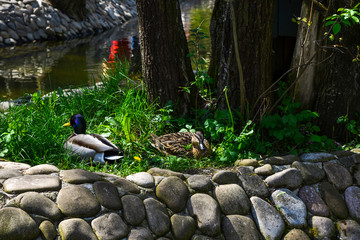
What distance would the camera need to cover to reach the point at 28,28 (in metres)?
12.7

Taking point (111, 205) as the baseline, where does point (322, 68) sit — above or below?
above

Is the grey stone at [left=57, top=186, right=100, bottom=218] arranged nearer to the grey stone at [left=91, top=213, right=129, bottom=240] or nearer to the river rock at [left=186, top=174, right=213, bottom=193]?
the grey stone at [left=91, top=213, right=129, bottom=240]

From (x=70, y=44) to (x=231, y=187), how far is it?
10.3 meters

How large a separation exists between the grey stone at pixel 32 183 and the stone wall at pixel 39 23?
9687 millimetres

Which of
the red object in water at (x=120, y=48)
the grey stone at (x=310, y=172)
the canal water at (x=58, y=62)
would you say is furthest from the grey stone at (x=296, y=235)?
the red object in water at (x=120, y=48)

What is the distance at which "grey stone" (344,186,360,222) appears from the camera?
12.5 ft

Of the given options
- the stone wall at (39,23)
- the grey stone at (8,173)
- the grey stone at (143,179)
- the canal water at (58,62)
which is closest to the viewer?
the grey stone at (8,173)

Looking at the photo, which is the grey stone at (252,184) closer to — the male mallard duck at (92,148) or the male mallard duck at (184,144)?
the male mallard duck at (184,144)

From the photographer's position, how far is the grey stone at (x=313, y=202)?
374 centimetres

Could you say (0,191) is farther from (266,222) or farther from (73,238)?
(266,222)

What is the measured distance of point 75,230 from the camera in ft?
9.62

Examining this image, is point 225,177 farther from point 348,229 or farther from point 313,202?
point 348,229

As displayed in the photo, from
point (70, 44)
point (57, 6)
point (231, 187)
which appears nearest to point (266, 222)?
point (231, 187)

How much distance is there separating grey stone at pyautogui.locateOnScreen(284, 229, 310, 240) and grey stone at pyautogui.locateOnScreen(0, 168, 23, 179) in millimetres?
2162
